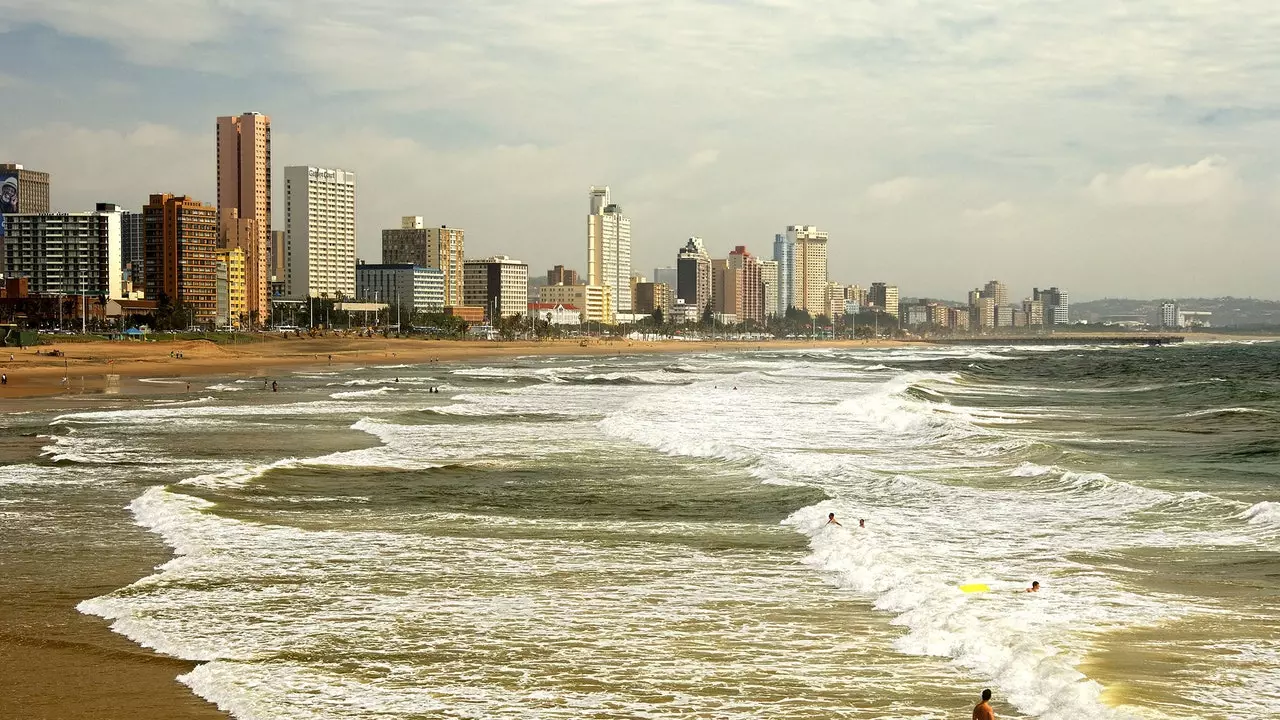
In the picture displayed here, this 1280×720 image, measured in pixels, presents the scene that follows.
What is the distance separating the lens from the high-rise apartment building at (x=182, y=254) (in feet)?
625

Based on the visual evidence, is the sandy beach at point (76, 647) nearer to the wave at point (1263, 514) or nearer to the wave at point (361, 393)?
the wave at point (1263, 514)

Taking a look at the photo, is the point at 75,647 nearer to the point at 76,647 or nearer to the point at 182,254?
the point at 76,647

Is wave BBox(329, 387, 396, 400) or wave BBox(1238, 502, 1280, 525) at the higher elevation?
wave BBox(1238, 502, 1280, 525)

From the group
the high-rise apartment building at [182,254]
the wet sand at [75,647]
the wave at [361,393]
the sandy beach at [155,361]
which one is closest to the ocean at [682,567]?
the wet sand at [75,647]

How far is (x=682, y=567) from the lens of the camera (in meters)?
15.0

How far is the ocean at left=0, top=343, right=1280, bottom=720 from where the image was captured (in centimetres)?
1020

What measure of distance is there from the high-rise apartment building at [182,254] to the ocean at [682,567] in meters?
168

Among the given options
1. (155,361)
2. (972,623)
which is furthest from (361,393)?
(972,623)

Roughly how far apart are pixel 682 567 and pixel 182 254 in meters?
192

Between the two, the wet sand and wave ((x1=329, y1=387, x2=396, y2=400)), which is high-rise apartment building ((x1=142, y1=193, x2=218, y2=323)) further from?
the wet sand

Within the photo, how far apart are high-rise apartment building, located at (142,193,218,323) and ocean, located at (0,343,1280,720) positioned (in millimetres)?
167895

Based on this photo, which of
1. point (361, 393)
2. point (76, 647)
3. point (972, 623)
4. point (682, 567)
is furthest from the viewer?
point (361, 393)

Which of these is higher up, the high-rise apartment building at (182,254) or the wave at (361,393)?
the high-rise apartment building at (182,254)

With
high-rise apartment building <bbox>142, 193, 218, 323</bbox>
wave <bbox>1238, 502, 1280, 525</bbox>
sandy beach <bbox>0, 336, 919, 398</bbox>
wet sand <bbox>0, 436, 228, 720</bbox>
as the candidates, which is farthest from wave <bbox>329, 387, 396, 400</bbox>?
high-rise apartment building <bbox>142, 193, 218, 323</bbox>
